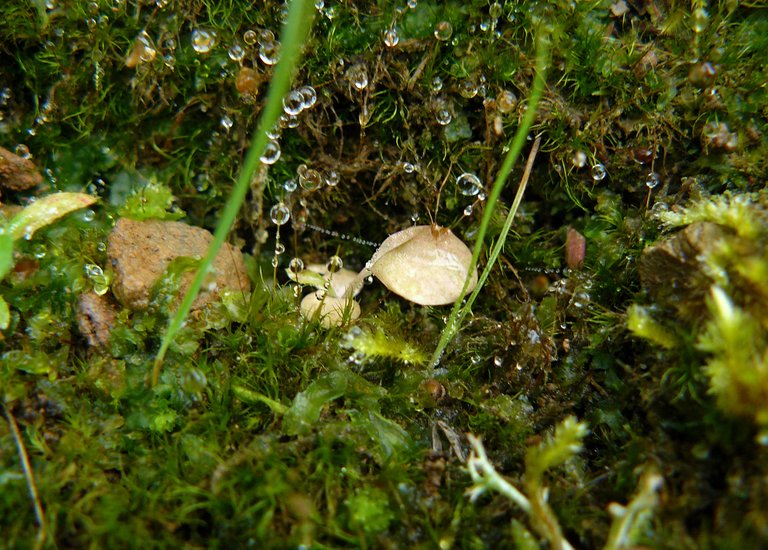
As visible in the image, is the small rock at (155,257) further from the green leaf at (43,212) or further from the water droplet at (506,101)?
the water droplet at (506,101)

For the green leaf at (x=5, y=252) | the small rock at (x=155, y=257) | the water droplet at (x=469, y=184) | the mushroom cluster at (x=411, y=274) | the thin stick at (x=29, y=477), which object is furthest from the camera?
the water droplet at (x=469, y=184)

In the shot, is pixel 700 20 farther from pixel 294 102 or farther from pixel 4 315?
pixel 4 315

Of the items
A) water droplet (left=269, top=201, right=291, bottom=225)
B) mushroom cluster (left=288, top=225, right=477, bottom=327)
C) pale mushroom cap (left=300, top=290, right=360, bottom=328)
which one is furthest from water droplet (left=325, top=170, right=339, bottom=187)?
pale mushroom cap (left=300, top=290, right=360, bottom=328)

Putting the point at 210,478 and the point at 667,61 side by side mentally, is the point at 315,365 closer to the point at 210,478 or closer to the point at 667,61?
the point at 210,478

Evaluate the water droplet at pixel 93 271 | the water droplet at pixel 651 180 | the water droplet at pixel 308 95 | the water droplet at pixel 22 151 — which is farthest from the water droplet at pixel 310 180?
the water droplet at pixel 651 180

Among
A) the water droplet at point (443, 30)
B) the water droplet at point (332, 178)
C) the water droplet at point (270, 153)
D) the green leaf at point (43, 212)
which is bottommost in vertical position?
the green leaf at point (43, 212)

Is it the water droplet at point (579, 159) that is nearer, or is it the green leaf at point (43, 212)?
the green leaf at point (43, 212)

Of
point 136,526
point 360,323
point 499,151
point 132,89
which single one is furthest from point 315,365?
point 132,89
